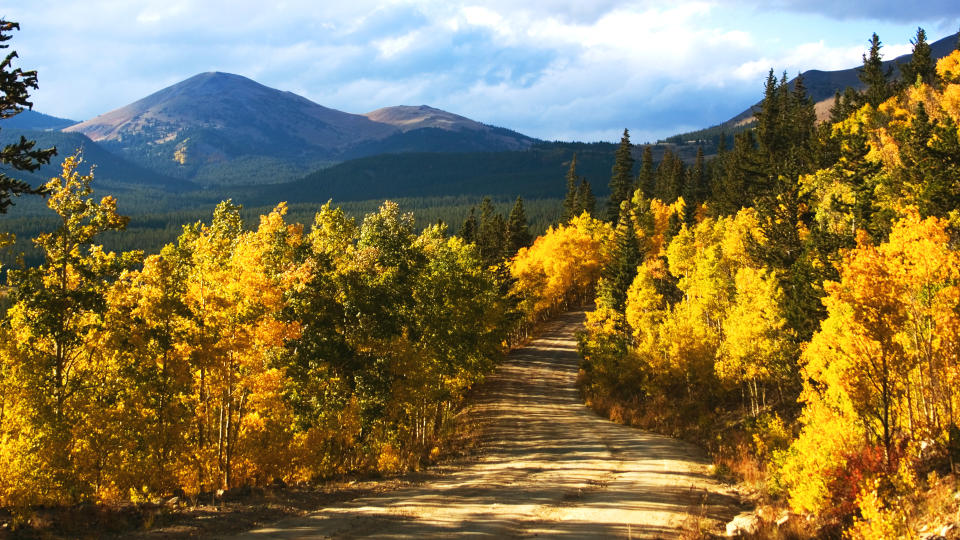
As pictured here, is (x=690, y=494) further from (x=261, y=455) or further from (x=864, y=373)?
(x=261, y=455)

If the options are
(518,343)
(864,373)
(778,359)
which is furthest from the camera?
(518,343)

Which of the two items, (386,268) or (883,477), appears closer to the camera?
(883,477)

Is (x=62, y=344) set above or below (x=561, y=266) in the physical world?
above

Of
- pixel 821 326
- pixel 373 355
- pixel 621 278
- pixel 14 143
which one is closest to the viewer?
pixel 14 143

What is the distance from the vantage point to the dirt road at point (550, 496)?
16.1 m

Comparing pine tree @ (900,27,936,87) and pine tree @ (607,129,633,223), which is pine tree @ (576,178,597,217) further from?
pine tree @ (900,27,936,87)

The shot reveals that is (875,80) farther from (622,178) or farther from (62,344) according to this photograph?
(62,344)

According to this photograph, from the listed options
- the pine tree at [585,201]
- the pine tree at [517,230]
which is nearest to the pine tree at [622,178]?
the pine tree at [585,201]

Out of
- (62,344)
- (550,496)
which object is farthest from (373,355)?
(62,344)

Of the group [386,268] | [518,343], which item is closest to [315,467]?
[386,268]

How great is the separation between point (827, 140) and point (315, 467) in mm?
72169

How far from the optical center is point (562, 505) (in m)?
19.5

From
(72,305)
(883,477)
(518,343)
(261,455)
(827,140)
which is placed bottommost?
(518,343)

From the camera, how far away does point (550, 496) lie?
820 inches
